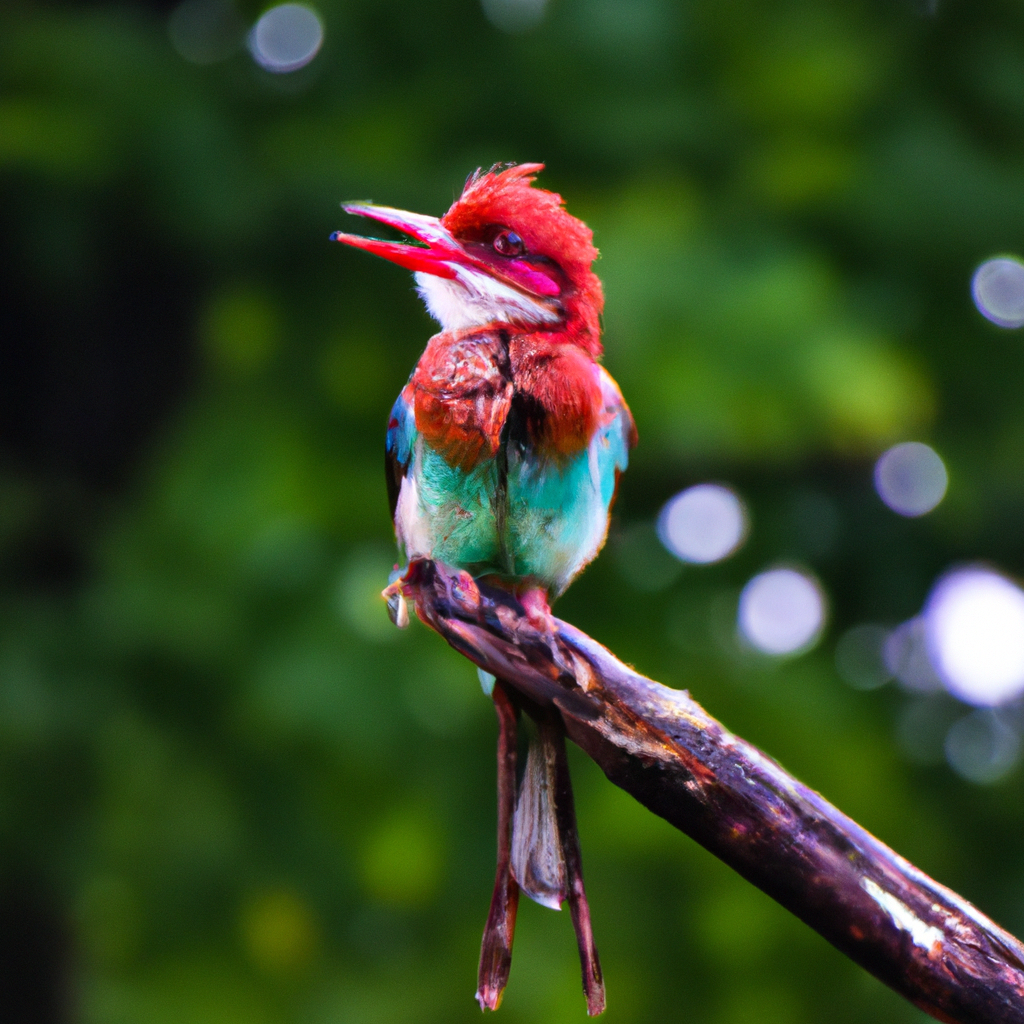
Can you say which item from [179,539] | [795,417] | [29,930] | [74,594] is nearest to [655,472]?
[795,417]

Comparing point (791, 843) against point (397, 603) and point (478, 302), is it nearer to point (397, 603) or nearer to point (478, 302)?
point (397, 603)

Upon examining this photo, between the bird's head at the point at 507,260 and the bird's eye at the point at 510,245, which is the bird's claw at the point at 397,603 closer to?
the bird's head at the point at 507,260

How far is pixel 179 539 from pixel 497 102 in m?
2.08

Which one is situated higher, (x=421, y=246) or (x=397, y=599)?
(x=421, y=246)

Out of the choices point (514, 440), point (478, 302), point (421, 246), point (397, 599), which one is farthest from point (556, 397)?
point (397, 599)

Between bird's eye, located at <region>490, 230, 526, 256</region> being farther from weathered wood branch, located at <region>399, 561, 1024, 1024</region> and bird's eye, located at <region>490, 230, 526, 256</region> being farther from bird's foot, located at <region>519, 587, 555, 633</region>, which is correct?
weathered wood branch, located at <region>399, 561, 1024, 1024</region>

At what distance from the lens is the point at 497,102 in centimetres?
489

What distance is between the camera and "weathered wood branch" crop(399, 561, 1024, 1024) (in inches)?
83.7

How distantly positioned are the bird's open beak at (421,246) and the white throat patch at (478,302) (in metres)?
0.02

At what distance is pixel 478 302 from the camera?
100 inches

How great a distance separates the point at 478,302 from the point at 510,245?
13cm

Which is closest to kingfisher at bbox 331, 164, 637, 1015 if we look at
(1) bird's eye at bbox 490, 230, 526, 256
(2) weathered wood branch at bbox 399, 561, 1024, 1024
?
(1) bird's eye at bbox 490, 230, 526, 256

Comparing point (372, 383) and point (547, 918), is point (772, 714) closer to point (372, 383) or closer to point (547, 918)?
point (547, 918)

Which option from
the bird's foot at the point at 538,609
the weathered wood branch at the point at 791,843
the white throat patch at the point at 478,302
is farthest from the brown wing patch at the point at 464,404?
the weathered wood branch at the point at 791,843
